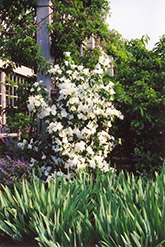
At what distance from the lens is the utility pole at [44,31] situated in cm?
460

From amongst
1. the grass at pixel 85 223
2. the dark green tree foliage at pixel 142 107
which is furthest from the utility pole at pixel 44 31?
the grass at pixel 85 223

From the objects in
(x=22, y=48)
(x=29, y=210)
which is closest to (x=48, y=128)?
(x=22, y=48)

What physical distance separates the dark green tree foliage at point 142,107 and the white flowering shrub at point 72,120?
676 millimetres

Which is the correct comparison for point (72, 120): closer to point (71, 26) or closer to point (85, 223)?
point (71, 26)

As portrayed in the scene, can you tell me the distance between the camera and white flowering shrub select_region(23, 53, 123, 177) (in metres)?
4.02

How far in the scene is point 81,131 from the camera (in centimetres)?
413

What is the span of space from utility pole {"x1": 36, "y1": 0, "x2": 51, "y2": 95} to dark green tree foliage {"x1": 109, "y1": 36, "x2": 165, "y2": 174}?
3.73 feet

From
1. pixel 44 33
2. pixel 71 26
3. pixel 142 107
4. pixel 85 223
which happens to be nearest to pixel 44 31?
pixel 44 33

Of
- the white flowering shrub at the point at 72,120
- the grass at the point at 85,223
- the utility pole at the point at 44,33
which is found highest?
the utility pole at the point at 44,33

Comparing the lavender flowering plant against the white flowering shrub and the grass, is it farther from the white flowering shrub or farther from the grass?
the grass

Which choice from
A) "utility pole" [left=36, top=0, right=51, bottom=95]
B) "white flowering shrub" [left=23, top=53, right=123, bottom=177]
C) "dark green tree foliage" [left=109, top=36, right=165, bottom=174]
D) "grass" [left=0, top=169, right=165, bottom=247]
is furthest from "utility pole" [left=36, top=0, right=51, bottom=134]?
"grass" [left=0, top=169, right=165, bottom=247]

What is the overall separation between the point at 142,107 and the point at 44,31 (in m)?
1.88

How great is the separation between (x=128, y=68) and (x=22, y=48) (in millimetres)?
2020

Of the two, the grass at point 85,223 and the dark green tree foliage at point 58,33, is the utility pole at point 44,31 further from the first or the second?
the grass at point 85,223
